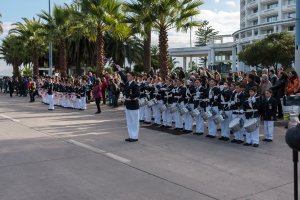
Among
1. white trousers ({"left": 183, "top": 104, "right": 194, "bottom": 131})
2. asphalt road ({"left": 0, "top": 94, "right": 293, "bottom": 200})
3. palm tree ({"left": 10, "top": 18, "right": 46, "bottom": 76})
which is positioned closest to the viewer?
asphalt road ({"left": 0, "top": 94, "right": 293, "bottom": 200})

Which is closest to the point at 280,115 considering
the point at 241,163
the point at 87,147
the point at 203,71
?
the point at 203,71

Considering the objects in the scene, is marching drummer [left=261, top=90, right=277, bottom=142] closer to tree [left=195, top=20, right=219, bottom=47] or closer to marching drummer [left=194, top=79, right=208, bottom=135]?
marching drummer [left=194, top=79, right=208, bottom=135]

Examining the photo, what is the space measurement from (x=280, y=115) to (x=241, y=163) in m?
6.76

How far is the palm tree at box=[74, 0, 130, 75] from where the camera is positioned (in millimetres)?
23203

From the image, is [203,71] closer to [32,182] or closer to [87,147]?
[87,147]

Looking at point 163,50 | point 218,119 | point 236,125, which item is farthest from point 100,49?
point 236,125

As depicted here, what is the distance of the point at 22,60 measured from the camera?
58.6 m

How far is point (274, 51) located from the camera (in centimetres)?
4312

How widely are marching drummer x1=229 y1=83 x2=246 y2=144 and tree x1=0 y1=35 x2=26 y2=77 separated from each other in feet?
140

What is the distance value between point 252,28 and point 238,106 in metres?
63.9

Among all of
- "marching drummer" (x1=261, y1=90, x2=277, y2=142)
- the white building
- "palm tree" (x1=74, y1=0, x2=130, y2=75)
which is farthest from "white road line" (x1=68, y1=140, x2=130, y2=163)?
the white building

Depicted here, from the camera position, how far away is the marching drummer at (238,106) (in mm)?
10273

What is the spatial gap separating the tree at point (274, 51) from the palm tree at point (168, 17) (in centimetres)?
2555

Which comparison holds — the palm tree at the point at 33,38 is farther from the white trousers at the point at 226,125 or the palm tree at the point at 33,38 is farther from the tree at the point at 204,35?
the tree at the point at 204,35
